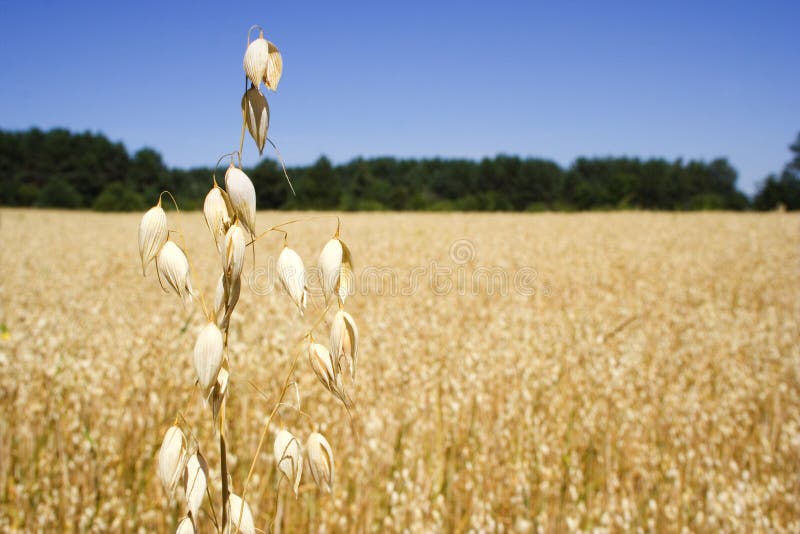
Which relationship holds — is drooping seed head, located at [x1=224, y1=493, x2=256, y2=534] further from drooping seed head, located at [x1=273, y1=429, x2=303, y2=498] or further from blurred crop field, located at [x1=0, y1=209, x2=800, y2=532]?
blurred crop field, located at [x1=0, y1=209, x2=800, y2=532]

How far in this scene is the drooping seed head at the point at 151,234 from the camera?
62cm

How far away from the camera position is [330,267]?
60cm

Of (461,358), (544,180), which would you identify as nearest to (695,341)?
(461,358)

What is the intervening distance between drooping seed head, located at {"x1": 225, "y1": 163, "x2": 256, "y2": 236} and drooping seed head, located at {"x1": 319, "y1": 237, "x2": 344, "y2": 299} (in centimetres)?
10

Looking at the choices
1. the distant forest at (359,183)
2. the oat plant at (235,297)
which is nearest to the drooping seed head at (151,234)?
the oat plant at (235,297)

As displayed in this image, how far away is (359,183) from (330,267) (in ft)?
172

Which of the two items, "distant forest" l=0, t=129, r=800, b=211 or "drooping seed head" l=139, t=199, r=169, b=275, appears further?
"distant forest" l=0, t=129, r=800, b=211

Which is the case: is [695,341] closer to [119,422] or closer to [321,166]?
[119,422]

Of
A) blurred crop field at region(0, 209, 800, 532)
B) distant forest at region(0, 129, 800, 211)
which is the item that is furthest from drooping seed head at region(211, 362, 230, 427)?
distant forest at region(0, 129, 800, 211)

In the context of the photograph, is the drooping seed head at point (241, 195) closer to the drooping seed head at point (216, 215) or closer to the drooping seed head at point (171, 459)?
the drooping seed head at point (216, 215)

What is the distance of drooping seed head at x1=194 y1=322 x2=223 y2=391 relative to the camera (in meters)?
0.55

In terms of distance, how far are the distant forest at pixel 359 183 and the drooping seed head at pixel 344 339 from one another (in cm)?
2753

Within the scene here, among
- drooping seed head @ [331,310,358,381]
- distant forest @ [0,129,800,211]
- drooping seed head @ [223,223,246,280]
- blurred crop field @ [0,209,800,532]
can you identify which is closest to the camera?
drooping seed head @ [223,223,246,280]

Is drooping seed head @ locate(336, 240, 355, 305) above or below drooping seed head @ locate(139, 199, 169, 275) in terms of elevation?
below
